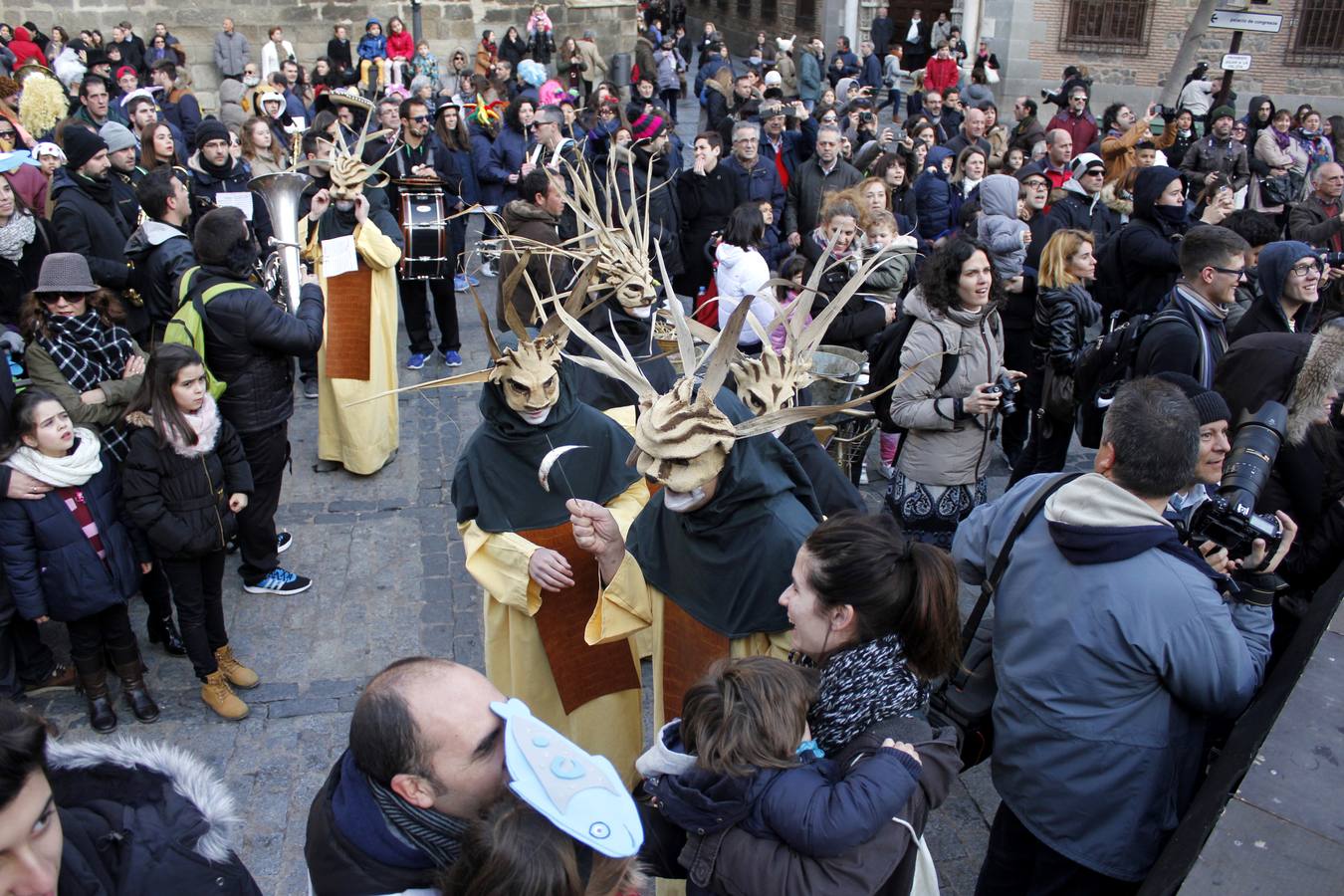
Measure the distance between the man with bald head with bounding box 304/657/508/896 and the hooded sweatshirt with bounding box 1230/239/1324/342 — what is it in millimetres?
4396

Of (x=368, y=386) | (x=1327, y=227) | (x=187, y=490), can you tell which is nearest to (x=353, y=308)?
(x=368, y=386)

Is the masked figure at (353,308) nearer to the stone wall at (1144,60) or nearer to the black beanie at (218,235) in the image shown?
the black beanie at (218,235)

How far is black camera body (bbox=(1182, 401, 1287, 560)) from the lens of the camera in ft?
10.1

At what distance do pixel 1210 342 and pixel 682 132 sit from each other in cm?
1675

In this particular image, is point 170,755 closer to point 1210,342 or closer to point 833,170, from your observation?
point 1210,342

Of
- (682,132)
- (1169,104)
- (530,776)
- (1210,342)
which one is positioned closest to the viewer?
(530,776)

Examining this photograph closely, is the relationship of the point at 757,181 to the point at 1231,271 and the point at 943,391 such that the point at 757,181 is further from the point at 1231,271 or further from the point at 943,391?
the point at 1231,271

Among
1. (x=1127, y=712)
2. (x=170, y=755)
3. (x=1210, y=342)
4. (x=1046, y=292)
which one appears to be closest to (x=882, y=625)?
(x=1127, y=712)

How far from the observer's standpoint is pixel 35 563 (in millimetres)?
4324

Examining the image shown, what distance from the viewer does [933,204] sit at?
9477mm

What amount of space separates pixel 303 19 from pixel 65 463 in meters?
19.0

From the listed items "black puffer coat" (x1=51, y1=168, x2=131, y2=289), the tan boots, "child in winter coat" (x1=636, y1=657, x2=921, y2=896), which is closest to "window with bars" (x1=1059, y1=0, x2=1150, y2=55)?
"black puffer coat" (x1=51, y1=168, x2=131, y2=289)

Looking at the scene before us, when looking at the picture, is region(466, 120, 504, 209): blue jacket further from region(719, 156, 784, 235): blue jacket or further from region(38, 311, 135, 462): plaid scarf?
region(38, 311, 135, 462): plaid scarf

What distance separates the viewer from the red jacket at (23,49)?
56.0ft
